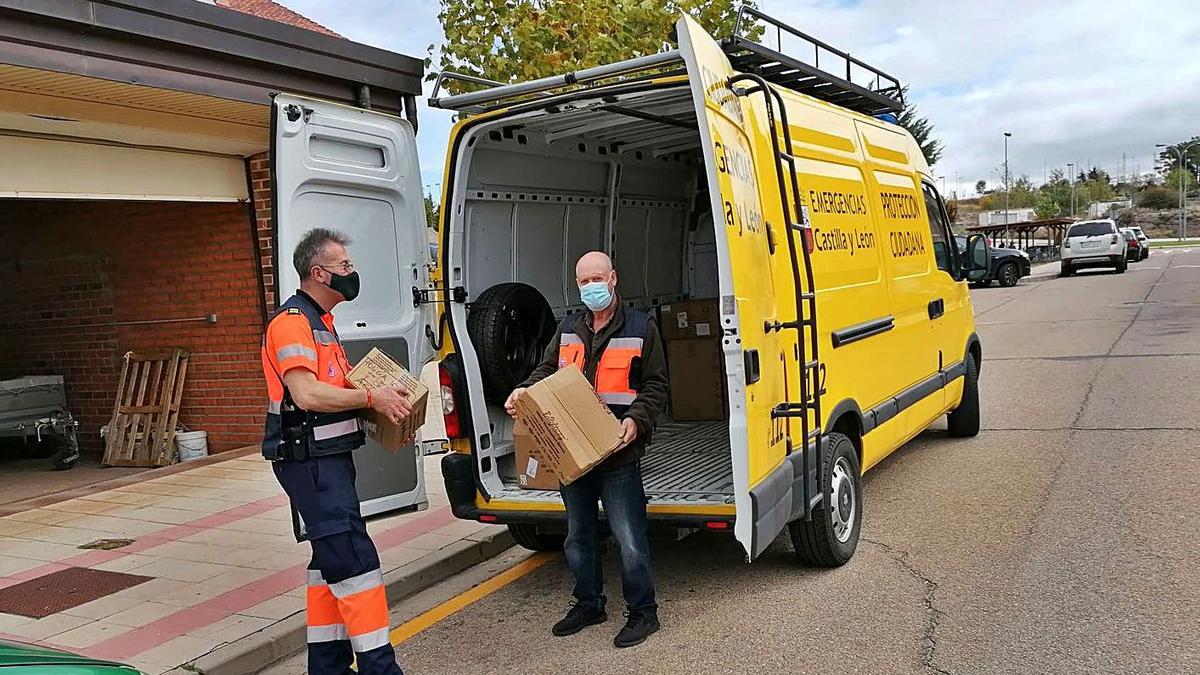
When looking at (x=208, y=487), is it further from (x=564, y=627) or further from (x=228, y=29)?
(x=564, y=627)

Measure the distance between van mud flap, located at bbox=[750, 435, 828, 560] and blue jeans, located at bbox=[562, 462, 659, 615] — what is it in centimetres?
57

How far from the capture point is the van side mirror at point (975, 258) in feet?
25.6

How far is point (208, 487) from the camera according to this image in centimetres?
772

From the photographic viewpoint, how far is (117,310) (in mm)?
9656

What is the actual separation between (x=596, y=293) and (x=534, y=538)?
200 centimetres

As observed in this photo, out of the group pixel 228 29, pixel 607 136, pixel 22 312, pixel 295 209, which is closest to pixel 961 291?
pixel 607 136

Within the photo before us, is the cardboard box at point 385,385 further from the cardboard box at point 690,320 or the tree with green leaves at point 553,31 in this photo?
the tree with green leaves at point 553,31

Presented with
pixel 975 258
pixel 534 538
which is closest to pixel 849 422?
pixel 534 538

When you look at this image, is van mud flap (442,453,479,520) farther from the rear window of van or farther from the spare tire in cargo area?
the rear window of van

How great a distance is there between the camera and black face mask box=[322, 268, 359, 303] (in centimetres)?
385

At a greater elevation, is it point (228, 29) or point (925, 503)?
point (228, 29)

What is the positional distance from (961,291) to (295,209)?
5.38 m

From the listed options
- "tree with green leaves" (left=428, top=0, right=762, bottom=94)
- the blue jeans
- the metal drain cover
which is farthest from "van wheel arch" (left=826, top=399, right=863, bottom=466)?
"tree with green leaves" (left=428, top=0, right=762, bottom=94)

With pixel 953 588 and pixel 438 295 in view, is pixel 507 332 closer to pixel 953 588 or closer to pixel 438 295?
pixel 438 295
